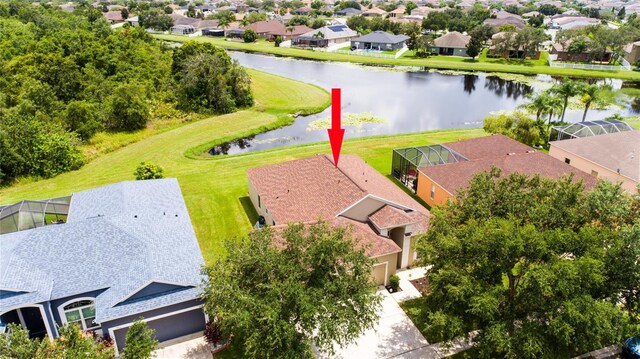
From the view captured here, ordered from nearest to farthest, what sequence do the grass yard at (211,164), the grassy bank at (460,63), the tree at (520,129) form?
the grass yard at (211,164) → the tree at (520,129) → the grassy bank at (460,63)

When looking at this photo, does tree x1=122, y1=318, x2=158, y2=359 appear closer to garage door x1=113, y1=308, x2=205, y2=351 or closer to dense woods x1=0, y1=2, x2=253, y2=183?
garage door x1=113, y1=308, x2=205, y2=351

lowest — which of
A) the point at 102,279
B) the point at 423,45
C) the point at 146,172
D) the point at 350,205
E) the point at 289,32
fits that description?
the point at 146,172

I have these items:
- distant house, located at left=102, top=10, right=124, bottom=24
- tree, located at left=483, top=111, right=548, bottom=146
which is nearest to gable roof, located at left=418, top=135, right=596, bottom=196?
tree, located at left=483, top=111, right=548, bottom=146

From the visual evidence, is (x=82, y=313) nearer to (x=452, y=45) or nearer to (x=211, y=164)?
(x=211, y=164)

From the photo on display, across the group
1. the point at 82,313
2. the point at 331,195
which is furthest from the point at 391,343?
the point at 82,313

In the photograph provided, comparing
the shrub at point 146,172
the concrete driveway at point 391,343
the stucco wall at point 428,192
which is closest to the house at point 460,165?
the stucco wall at point 428,192

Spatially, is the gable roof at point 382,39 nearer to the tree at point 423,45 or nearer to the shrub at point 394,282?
the tree at point 423,45

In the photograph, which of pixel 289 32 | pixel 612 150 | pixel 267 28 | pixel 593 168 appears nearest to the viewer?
pixel 593 168

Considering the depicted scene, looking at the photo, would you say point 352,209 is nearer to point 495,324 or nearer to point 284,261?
point 284,261
